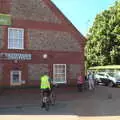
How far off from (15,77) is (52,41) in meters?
5.11

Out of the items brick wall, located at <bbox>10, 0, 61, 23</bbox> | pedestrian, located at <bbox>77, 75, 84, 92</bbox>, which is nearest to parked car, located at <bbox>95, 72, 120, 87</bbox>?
pedestrian, located at <bbox>77, 75, 84, 92</bbox>

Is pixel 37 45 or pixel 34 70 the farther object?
pixel 37 45

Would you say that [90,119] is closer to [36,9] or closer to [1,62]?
[1,62]

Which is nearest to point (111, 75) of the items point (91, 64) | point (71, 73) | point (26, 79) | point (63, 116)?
point (71, 73)

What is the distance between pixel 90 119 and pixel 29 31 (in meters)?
20.9

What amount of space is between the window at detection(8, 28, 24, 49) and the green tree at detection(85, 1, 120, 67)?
30541 mm

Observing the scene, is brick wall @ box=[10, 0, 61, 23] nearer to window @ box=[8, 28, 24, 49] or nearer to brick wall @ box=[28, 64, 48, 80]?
window @ box=[8, 28, 24, 49]

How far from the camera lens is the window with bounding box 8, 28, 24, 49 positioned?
115 feet

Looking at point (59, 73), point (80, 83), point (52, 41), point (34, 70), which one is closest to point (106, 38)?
point (59, 73)

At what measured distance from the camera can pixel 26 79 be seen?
35.2 metres

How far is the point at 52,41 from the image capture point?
36812 mm

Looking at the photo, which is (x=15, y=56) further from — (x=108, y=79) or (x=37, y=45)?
(x=108, y=79)

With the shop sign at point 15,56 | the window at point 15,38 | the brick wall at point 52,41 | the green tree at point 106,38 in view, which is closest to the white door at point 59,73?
the brick wall at point 52,41

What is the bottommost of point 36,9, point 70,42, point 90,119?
point 90,119
